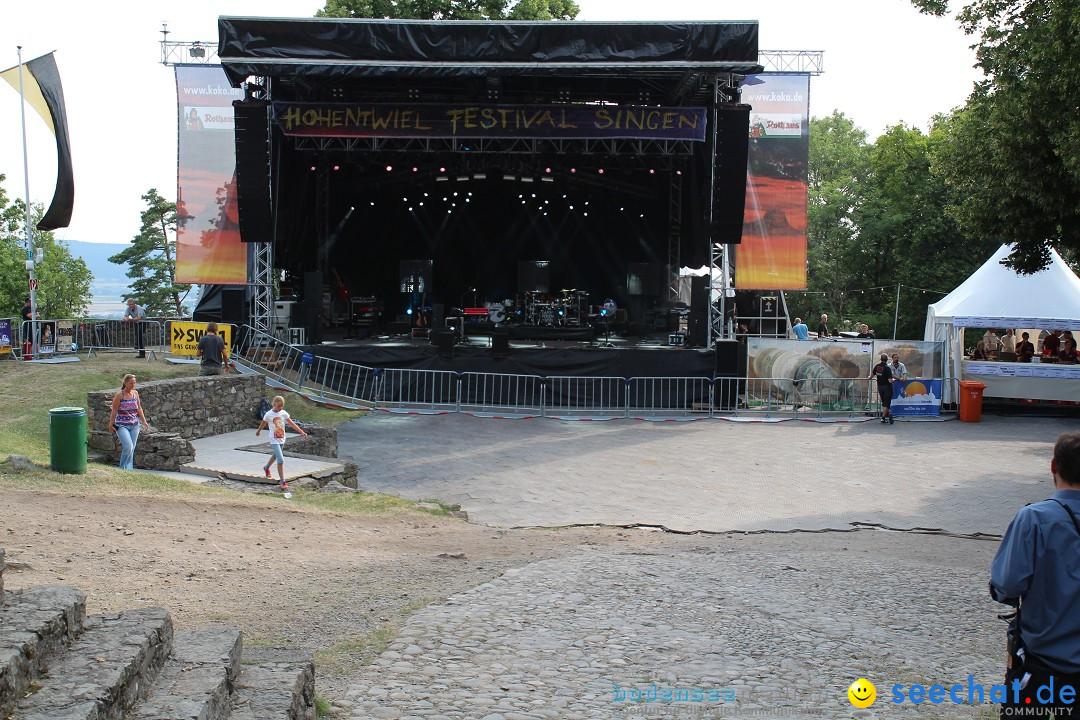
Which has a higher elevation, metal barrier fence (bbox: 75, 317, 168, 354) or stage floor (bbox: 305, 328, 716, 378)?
metal barrier fence (bbox: 75, 317, 168, 354)

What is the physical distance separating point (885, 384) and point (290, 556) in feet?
49.7

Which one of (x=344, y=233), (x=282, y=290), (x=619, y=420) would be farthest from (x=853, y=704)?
(x=344, y=233)

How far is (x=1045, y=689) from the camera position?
3.71 metres

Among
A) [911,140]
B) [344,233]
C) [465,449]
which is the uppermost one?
[911,140]

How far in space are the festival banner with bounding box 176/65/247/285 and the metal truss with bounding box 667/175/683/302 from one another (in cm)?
1259

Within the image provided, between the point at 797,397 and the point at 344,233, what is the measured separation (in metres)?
15.5

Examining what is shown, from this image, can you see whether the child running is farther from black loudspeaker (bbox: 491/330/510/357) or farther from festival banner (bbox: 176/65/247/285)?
festival banner (bbox: 176/65/247/285)

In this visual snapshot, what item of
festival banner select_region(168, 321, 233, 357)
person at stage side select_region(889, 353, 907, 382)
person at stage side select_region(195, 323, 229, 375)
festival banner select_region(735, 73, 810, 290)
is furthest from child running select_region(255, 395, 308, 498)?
festival banner select_region(735, 73, 810, 290)

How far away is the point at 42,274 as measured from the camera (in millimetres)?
53000

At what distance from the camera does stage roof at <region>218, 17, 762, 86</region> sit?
20.3 metres

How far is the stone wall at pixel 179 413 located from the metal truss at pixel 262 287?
6.06m

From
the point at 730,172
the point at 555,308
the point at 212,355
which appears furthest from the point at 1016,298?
the point at 212,355

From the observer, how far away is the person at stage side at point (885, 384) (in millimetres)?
19672

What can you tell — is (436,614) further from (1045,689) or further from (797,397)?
(797,397)
